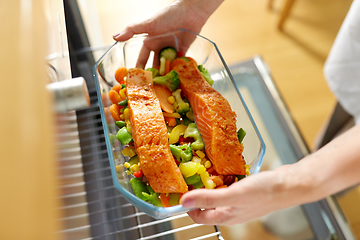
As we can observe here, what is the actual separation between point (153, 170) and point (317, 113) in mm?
1501

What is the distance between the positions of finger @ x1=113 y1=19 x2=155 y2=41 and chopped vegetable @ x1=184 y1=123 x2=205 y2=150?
322 mm

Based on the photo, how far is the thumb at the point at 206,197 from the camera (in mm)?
497

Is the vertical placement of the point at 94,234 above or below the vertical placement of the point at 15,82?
below

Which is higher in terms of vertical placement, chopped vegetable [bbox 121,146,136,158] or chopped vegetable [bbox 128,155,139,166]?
chopped vegetable [bbox 121,146,136,158]

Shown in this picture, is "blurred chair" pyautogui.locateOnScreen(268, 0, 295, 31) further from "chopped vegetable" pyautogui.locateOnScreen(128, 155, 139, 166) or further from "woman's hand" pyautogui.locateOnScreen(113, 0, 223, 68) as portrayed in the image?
"chopped vegetable" pyautogui.locateOnScreen(128, 155, 139, 166)

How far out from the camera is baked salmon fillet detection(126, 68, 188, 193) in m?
0.62

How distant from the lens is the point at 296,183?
54 cm

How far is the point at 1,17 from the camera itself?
→ 354mm

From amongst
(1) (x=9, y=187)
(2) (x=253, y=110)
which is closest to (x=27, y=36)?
(1) (x=9, y=187)

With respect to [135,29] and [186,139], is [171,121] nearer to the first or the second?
[186,139]

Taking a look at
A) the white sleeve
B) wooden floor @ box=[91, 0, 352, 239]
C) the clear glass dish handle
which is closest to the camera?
the clear glass dish handle

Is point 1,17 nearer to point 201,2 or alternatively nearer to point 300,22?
point 201,2

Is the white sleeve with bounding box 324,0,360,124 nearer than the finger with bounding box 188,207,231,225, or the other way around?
the finger with bounding box 188,207,231,225

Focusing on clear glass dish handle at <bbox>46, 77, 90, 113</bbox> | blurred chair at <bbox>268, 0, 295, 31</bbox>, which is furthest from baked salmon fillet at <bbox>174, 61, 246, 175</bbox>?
blurred chair at <bbox>268, 0, 295, 31</bbox>
